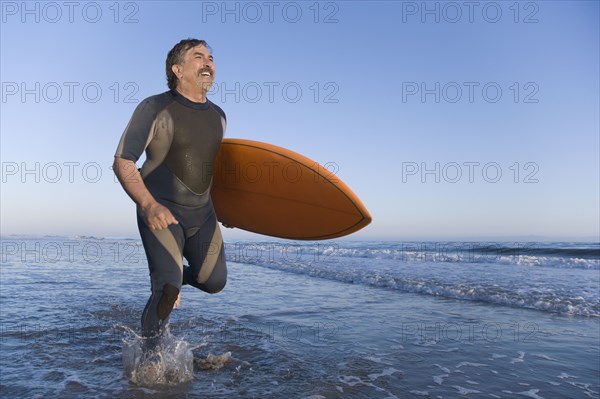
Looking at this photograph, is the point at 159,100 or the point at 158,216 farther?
the point at 159,100

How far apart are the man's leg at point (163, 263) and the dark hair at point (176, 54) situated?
0.98 meters

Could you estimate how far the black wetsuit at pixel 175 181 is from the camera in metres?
2.95

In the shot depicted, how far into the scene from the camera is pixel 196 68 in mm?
3068

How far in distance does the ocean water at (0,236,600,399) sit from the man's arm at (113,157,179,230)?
143 centimetres

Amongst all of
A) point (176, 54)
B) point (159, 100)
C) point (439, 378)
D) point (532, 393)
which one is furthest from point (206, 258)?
point (532, 393)

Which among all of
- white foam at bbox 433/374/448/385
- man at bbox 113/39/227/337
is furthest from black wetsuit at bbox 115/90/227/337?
white foam at bbox 433/374/448/385

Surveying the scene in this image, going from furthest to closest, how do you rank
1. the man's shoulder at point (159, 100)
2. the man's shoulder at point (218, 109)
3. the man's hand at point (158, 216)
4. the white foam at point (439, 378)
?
1. the white foam at point (439, 378)
2. the man's shoulder at point (218, 109)
3. the man's shoulder at point (159, 100)
4. the man's hand at point (158, 216)

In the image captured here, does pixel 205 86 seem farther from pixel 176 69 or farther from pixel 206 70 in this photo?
pixel 176 69

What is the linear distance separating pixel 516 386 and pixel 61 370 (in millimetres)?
3583

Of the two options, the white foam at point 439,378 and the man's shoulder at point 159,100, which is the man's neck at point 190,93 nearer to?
the man's shoulder at point 159,100

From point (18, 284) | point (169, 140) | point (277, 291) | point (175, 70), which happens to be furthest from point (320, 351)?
point (18, 284)

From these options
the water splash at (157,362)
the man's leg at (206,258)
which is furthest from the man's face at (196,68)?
the water splash at (157,362)

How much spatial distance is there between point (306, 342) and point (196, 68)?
9.69ft

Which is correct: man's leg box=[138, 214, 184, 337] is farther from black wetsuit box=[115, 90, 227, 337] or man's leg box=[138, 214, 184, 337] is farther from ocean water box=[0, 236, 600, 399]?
ocean water box=[0, 236, 600, 399]
